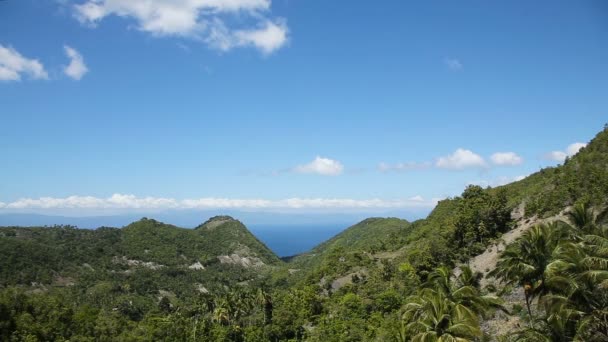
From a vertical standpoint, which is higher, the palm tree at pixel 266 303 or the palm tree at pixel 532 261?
the palm tree at pixel 532 261

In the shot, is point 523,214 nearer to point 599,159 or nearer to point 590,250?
point 599,159

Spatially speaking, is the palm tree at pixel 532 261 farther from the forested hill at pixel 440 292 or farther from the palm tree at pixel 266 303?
the palm tree at pixel 266 303

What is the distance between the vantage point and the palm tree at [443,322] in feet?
89.6

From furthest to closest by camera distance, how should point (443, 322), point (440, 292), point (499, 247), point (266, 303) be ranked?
point (266, 303) < point (499, 247) < point (440, 292) < point (443, 322)

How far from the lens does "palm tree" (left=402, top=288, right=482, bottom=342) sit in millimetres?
27300

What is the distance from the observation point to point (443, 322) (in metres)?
29.0

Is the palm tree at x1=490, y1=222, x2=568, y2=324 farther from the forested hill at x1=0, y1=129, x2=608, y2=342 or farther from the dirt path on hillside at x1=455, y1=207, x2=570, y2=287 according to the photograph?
the dirt path on hillside at x1=455, y1=207, x2=570, y2=287

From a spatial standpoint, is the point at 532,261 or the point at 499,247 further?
the point at 499,247

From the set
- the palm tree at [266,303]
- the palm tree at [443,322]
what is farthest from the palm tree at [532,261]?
the palm tree at [266,303]

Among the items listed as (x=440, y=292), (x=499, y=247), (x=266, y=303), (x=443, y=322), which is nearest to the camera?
(x=443, y=322)

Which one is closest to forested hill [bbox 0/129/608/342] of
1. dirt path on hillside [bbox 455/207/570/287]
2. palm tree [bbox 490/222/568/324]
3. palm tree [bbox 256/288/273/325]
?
palm tree [bbox 490/222/568/324]

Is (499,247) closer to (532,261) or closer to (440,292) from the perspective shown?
(532,261)

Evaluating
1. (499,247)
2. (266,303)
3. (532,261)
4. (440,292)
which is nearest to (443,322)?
(440,292)

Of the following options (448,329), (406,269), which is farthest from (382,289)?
(448,329)
